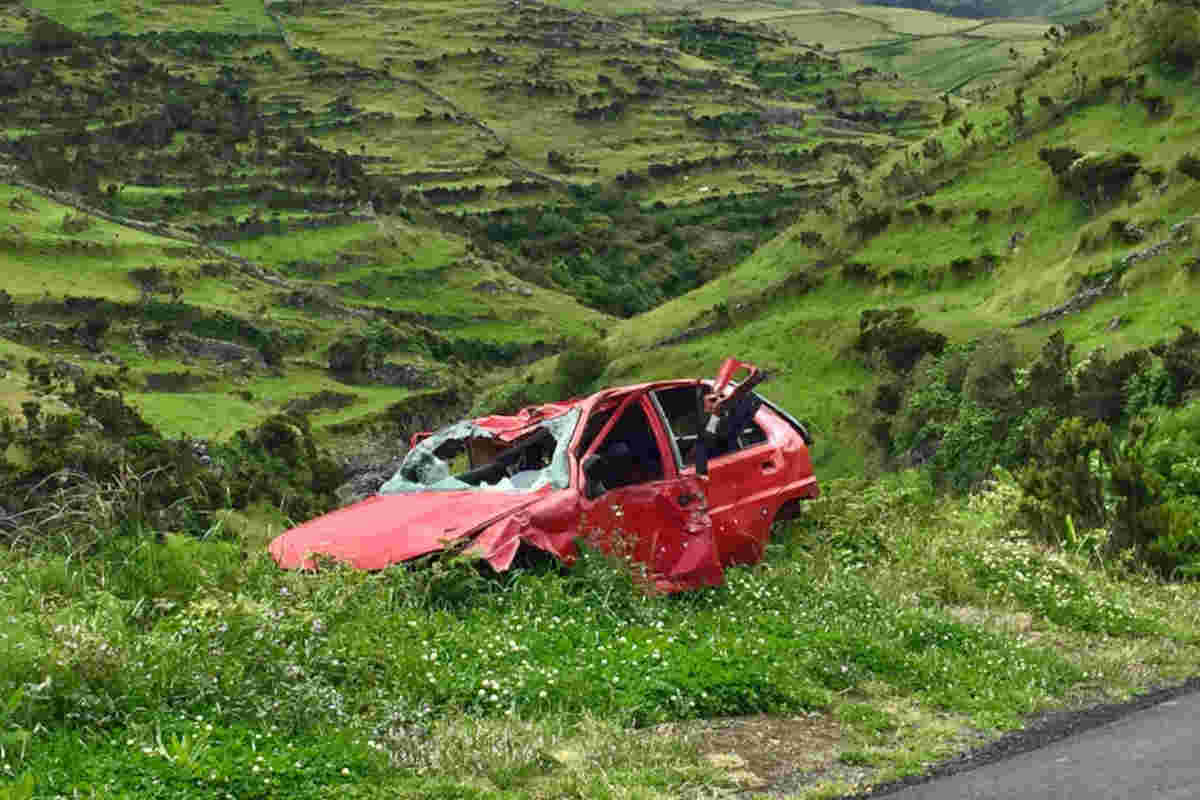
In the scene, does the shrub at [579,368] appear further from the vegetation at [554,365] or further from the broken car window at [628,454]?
the broken car window at [628,454]

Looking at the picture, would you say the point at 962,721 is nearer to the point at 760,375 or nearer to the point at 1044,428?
the point at 760,375

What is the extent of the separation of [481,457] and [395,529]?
243 cm

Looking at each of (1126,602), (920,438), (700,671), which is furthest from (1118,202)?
(700,671)

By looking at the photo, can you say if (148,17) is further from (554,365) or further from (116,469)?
(116,469)

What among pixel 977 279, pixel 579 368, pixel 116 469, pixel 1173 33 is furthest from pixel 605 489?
pixel 1173 33

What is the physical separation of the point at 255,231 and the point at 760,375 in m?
96.7

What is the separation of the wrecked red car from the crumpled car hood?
16 mm

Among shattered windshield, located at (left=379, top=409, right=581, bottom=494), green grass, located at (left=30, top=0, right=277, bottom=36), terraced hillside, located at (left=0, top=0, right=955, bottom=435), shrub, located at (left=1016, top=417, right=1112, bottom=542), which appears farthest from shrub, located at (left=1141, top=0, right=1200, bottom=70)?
green grass, located at (left=30, top=0, right=277, bottom=36)

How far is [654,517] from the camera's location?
9922 mm

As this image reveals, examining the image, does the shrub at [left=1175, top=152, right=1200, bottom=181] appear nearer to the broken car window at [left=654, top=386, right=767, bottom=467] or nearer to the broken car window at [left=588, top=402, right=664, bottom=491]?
the broken car window at [left=654, top=386, right=767, bottom=467]

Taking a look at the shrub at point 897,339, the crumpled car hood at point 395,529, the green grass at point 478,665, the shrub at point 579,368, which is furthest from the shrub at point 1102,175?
the crumpled car hood at point 395,529

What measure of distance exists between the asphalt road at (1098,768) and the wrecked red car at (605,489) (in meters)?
3.25

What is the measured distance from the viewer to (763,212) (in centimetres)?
12888

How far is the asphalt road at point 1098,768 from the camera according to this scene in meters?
6.26
